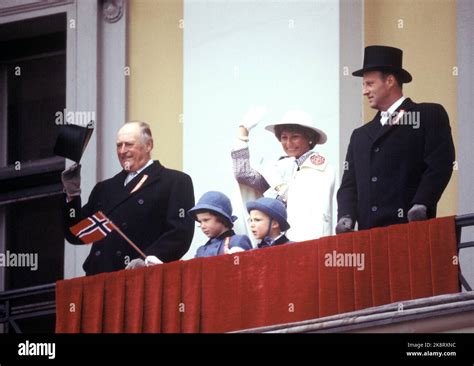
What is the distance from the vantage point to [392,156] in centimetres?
1902

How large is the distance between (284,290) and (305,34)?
2.20 metres

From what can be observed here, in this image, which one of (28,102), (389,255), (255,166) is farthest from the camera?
(28,102)

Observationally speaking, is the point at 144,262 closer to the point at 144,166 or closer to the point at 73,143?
the point at 144,166

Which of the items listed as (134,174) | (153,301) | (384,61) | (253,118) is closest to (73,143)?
(134,174)

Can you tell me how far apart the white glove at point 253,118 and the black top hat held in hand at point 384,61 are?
2.84 feet

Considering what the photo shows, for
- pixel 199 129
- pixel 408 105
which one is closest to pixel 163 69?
pixel 199 129

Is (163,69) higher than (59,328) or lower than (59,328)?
higher

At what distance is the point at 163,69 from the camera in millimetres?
20531

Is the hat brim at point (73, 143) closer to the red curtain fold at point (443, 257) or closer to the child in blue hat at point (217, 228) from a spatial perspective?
the child in blue hat at point (217, 228)

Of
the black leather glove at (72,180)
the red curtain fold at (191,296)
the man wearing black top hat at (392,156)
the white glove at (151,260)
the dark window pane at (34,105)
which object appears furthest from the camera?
the dark window pane at (34,105)

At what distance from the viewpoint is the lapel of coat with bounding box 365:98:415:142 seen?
62.7 feet

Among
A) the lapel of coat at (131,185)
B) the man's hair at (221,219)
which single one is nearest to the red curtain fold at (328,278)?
the man's hair at (221,219)

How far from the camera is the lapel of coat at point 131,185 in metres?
19.9

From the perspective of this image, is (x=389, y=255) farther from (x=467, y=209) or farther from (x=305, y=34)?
(x=305, y=34)
